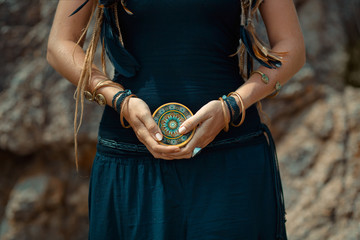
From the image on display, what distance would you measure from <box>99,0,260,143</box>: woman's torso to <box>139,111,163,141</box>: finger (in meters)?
0.06

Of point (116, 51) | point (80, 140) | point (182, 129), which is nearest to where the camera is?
point (182, 129)

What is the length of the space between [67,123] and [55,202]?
A: 395 millimetres

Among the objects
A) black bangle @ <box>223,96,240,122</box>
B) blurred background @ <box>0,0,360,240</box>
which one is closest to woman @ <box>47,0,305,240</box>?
black bangle @ <box>223,96,240,122</box>

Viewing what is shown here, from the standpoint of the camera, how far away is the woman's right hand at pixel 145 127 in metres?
0.77

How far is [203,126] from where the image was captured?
78 centimetres

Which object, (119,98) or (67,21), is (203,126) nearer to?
(119,98)

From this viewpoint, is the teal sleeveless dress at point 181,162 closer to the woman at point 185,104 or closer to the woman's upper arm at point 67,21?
the woman at point 185,104

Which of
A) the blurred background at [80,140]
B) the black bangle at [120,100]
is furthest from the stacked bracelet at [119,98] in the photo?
the blurred background at [80,140]

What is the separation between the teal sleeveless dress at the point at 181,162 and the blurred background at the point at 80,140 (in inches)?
38.4

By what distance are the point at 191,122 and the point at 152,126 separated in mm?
81

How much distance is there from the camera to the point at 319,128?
185 centimetres

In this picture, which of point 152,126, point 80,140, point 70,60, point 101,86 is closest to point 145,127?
point 152,126

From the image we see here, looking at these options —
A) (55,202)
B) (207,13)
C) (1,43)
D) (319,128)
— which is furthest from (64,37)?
(319,128)

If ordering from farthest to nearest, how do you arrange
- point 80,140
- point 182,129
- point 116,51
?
point 80,140
point 116,51
point 182,129
